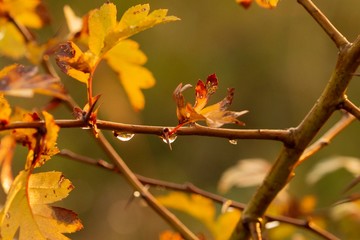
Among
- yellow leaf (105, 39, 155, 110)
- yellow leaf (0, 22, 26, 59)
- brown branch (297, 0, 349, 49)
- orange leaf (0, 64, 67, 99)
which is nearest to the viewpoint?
orange leaf (0, 64, 67, 99)

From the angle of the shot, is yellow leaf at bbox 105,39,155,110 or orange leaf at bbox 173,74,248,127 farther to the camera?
yellow leaf at bbox 105,39,155,110

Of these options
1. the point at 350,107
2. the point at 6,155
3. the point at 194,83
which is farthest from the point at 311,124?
the point at 194,83

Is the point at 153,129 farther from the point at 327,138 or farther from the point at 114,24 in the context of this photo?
the point at 327,138

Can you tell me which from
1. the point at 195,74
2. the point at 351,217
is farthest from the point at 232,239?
the point at 195,74

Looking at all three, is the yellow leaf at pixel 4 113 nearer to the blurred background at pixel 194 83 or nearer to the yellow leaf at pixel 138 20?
the yellow leaf at pixel 138 20

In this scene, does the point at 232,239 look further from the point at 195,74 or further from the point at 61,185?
the point at 195,74

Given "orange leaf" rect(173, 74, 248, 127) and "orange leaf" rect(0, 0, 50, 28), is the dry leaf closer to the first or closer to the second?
"orange leaf" rect(0, 0, 50, 28)

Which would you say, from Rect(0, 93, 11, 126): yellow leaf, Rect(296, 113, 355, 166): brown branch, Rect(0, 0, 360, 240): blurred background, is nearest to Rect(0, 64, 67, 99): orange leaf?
Rect(0, 93, 11, 126): yellow leaf
